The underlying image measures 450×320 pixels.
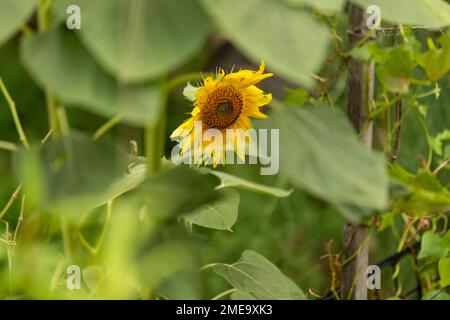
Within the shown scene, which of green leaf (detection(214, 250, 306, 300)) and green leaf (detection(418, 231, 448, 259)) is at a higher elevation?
green leaf (detection(418, 231, 448, 259))

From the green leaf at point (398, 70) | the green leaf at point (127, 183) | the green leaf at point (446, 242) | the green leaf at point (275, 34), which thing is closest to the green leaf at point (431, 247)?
the green leaf at point (446, 242)

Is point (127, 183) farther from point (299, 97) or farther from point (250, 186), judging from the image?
point (299, 97)

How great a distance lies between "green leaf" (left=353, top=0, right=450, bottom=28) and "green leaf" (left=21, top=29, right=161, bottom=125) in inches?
7.2

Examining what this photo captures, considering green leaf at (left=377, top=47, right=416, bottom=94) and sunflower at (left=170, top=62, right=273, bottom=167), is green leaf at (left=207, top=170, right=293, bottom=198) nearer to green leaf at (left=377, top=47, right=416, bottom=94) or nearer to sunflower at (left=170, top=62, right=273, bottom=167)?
sunflower at (left=170, top=62, right=273, bottom=167)

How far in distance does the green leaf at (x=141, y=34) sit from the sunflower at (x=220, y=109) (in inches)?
10.5

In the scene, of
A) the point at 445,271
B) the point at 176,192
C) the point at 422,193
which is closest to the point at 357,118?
the point at 445,271

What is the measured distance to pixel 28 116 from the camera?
256 cm

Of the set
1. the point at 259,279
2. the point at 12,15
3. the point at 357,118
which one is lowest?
the point at 259,279

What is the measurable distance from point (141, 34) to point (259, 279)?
306 mm

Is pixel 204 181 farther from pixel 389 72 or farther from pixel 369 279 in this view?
pixel 369 279

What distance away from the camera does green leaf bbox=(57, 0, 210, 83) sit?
1.39 ft

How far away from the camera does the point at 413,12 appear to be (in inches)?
21.3

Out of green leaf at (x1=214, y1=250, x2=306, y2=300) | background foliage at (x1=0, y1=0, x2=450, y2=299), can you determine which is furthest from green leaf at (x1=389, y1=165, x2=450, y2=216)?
green leaf at (x1=214, y1=250, x2=306, y2=300)
